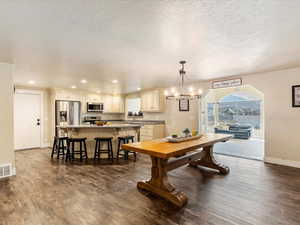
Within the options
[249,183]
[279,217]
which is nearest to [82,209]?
[279,217]

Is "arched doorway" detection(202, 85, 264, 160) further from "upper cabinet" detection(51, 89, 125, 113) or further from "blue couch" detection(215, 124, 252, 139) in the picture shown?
"upper cabinet" detection(51, 89, 125, 113)

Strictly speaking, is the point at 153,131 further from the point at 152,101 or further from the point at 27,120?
the point at 27,120

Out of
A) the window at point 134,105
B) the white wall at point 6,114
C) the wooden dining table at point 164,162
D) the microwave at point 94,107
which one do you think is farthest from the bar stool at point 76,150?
the window at point 134,105

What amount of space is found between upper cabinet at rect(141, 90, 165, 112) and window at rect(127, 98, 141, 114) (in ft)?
2.36

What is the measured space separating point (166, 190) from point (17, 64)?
3786 millimetres

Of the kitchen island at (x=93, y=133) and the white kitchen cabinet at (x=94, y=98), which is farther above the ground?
the white kitchen cabinet at (x=94, y=98)

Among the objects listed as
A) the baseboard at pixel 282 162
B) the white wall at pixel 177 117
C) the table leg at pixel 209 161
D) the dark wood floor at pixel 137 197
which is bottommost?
the dark wood floor at pixel 137 197

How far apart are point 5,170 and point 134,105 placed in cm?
544

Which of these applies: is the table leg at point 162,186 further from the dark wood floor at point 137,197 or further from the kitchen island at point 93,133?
the kitchen island at point 93,133

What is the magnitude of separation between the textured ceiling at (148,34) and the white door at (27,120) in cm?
271

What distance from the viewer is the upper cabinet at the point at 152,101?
6.66 m

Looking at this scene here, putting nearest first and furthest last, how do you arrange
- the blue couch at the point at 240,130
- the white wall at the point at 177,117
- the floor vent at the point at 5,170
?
1. the floor vent at the point at 5,170
2. the white wall at the point at 177,117
3. the blue couch at the point at 240,130

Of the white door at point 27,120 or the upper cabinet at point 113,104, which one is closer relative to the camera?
the white door at point 27,120

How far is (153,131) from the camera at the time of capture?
21.3 ft
